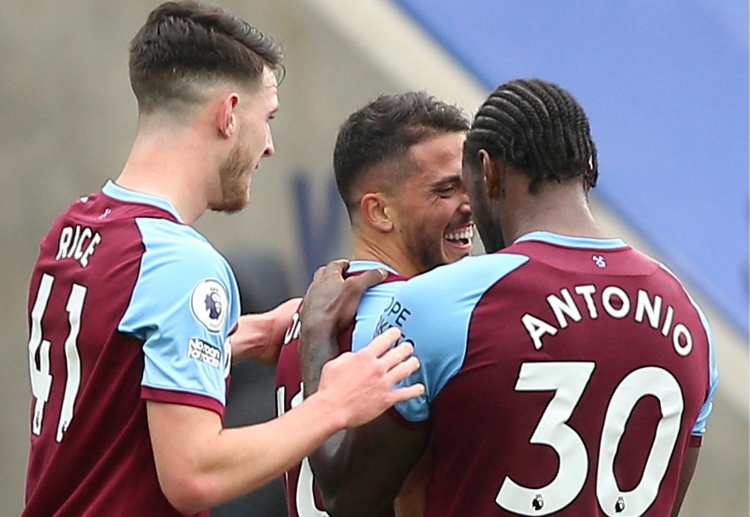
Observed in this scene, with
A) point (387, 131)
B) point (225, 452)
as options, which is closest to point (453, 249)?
point (387, 131)

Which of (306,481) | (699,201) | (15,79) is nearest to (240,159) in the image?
(306,481)

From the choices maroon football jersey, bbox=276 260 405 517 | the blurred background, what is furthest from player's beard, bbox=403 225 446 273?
the blurred background

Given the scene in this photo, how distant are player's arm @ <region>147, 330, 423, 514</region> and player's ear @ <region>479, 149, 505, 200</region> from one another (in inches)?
13.7

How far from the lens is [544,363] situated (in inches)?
76.9

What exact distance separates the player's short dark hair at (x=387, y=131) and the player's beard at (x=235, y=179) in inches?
15.7

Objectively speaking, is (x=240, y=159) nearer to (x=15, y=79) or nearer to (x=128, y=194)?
(x=128, y=194)

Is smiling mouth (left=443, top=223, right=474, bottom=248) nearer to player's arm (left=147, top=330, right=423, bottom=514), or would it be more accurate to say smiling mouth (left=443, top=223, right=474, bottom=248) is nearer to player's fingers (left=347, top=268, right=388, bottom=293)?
player's fingers (left=347, top=268, right=388, bottom=293)

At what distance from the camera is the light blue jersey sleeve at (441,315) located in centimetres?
196

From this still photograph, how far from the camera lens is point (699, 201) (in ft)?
12.9

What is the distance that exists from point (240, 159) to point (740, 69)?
2.30m

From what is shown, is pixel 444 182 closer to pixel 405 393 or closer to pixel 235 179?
pixel 235 179

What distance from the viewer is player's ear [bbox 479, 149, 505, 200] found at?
214 centimetres

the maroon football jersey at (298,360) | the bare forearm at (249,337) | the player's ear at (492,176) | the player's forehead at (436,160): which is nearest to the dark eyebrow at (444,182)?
the player's forehead at (436,160)

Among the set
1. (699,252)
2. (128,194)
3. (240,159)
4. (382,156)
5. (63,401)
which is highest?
(699,252)
